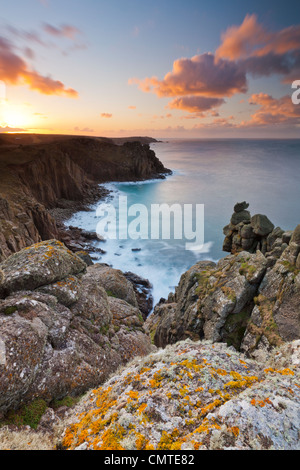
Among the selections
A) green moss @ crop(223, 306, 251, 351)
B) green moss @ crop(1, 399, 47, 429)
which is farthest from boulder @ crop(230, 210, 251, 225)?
green moss @ crop(1, 399, 47, 429)

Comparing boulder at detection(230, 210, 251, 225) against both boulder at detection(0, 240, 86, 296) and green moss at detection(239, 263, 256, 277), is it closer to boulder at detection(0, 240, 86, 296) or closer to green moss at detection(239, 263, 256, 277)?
green moss at detection(239, 263, 256, 277)

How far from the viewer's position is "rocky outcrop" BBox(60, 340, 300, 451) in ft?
12.6

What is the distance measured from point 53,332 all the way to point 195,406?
548 cm

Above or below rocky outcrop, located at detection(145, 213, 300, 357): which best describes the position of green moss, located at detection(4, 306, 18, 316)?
above

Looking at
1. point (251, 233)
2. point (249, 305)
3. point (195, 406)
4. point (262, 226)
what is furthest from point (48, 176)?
point (195, 406)

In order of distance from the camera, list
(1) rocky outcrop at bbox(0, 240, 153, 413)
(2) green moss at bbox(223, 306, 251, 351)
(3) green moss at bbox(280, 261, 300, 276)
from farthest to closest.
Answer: (2) green moss at bbox(223, 306, 251, 351) → (3) green moss at bbox(280, 261, 300, 276) → (1) rocky outcrop at bbox(0, 240, 153, 413)

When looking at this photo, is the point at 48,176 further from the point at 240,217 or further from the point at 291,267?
the point at 291,267

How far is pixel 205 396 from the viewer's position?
505cm

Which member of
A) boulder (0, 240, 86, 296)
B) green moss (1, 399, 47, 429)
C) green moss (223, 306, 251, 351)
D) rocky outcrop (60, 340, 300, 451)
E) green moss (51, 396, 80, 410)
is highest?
boulder (0, 240, 86, 296)

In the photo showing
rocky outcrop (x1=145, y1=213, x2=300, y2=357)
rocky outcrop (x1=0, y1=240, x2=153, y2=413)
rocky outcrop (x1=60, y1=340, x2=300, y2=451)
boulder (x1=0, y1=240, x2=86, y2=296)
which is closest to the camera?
rocky outcrop (x1=60, y1=340, x2=300, y2=451)

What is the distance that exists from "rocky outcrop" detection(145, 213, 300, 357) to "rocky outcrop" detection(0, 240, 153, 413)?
5116 millimetres

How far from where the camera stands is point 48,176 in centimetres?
7375

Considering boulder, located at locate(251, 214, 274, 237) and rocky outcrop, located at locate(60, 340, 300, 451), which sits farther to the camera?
boulder, located at locate(251, 214, 274, 237)
